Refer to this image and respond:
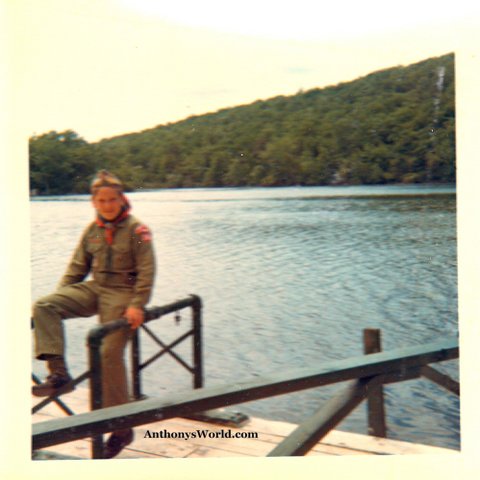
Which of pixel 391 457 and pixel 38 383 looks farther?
pixel 38 383

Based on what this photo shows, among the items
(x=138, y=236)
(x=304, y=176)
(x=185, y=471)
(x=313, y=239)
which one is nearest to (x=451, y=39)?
(x=304, y=176)

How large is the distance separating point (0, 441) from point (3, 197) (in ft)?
4.29

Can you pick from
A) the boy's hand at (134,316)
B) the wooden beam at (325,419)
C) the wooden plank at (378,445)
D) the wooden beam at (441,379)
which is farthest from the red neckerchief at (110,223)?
the wooden beam at (441,379)

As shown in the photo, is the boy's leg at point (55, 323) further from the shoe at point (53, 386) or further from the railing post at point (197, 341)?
the railing post at point (197, 341)

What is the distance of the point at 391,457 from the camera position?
10.7ft

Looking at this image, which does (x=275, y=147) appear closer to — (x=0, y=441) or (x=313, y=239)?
(x=313, y=239)

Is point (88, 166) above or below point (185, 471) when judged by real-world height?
above

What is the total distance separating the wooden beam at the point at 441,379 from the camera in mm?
3023

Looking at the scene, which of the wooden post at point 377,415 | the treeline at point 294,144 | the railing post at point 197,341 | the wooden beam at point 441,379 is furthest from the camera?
the railing post at point 197,341

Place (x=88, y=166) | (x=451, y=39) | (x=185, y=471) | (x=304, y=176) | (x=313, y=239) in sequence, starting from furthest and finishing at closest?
(x=313, y=239) → (x=304, y=176) → (x=88, y=166) → (x=451, y=39) → (x=185, y=471)

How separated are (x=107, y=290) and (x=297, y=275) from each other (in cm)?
177

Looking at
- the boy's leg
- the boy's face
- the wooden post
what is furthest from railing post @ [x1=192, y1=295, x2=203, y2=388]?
the wooden post

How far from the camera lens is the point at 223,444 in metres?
3.35

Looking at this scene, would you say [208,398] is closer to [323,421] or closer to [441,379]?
[323,421]
